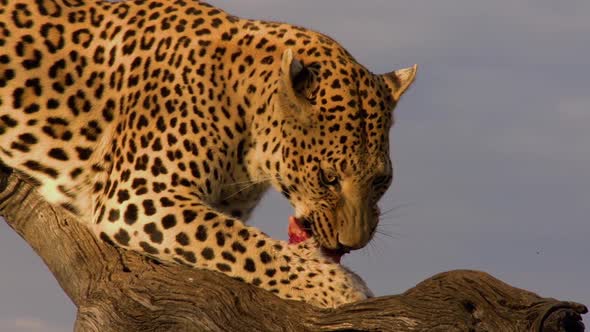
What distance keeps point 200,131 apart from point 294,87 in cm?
101

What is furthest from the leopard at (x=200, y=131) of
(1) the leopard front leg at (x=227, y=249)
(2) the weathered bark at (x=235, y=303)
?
Result: (2) the weathered bark at (x=235, y=303)

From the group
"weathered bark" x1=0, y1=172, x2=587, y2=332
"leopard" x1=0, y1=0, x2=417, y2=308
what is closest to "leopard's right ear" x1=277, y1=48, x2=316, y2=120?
"leopard" x1=0, y1=0, x2=417, y2=308

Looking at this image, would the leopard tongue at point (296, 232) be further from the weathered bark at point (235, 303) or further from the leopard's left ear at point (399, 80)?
the leopard's left ear at point (399, 80)

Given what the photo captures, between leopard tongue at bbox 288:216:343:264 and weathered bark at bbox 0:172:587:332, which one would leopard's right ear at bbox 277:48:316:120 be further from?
Result: weathered bark at bbox 0:172:587:332

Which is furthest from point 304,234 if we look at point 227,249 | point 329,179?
point 227,249

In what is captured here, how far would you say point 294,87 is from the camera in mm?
12047

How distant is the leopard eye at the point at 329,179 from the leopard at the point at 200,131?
0.02m

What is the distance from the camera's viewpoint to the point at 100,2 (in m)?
14.0

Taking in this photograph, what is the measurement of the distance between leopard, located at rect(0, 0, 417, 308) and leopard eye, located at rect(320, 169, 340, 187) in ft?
0.07

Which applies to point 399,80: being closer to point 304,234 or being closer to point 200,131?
point 304,234

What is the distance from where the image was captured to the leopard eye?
11.9 meters

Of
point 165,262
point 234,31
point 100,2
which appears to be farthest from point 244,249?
point 100,2

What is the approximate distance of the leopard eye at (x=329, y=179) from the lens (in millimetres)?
11859

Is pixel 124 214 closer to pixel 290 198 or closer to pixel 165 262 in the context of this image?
pixel 165 262
